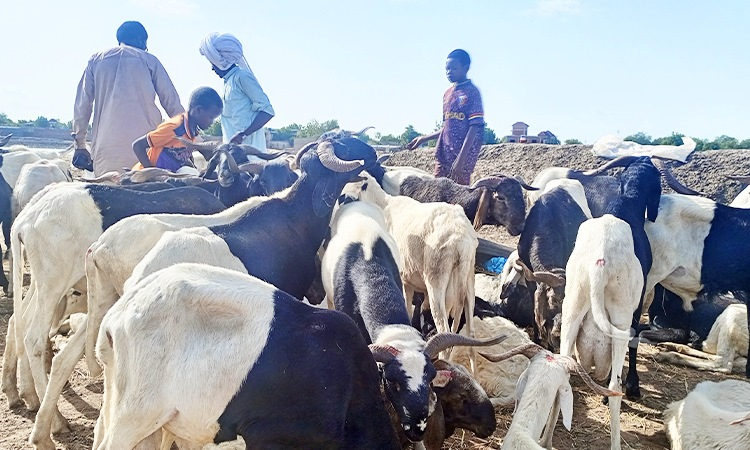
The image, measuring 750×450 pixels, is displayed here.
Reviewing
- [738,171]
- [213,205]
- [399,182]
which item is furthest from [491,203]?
[738,171]

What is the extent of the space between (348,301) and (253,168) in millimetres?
2248

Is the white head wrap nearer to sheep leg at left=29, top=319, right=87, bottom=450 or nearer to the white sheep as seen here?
sheep leg at left=29, top=319, right=87, bottom=450

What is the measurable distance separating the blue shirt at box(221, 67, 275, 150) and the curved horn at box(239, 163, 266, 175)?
1.05 m

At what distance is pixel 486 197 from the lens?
→ 7.06 metres

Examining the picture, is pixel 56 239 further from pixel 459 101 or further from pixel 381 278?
pixel 459 101

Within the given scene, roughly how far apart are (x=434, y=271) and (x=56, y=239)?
2.92 meters

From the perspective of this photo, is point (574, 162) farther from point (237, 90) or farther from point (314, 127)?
point (314, 127)

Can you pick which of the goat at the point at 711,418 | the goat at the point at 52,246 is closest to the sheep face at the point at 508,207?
the goat at the point at 711,418

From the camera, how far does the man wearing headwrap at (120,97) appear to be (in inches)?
249

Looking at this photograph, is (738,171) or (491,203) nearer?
(491,203)

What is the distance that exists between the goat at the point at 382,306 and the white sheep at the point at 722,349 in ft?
12.0

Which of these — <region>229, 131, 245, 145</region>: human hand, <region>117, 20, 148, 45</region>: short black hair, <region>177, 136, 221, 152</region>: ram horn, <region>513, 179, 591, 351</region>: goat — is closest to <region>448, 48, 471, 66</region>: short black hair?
<region>513, 179, 591, 351</region>: goat

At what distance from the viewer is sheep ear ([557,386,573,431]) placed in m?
3.73

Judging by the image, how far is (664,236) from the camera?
600cm
